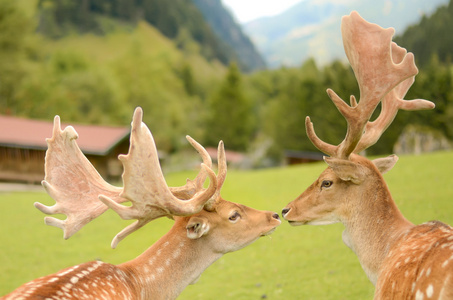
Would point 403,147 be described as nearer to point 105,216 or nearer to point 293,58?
point 105,216

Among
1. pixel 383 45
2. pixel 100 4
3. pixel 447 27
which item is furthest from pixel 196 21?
pixel 383 45

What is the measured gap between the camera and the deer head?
4.77 m

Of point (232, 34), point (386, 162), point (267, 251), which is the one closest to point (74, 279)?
point (386, 162)

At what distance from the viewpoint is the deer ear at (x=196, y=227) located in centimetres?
478

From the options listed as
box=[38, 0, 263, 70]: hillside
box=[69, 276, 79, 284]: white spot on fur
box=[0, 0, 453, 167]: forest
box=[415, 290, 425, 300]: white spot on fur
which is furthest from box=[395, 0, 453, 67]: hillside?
box=[38, 0, 263, 70]: hillside

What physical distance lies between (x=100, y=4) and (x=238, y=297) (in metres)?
123

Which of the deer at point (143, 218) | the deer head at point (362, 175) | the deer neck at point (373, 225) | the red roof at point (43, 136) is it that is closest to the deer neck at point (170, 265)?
the deer at point (143, 218)

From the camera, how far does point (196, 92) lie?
3853 inches

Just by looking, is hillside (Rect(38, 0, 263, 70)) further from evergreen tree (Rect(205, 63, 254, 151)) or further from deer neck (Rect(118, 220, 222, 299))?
deer neck (Rect(118, 220, 222, 299))

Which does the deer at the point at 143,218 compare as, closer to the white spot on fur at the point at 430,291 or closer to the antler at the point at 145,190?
the antler at the point at 145,190

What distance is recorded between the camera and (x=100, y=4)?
12150 cm

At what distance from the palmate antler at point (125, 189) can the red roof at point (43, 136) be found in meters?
25.0

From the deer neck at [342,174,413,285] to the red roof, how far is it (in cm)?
2625

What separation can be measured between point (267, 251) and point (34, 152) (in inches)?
932
